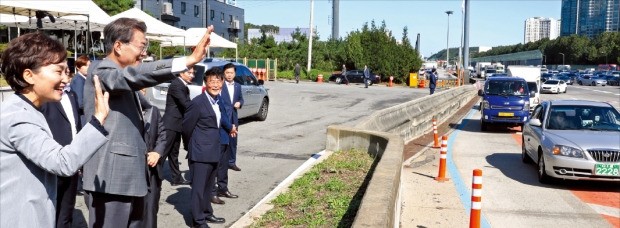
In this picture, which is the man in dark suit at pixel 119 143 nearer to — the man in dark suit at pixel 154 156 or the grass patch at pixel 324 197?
the man in dark suit at pixel 154 156

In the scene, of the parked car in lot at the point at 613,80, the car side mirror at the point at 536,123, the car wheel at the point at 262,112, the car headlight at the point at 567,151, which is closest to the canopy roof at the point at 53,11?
the car wheel at the point at 262,112

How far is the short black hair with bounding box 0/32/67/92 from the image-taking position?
260 centimetres

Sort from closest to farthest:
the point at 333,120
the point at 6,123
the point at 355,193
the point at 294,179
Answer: the point at 6,123 < the point at 355,193 < the point at 294,179 < the point at 333,120

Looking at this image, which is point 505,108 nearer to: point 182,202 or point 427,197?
point 427,197

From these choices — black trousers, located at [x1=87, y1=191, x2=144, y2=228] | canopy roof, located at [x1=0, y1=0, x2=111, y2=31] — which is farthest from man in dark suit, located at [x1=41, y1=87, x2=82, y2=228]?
canopy roof, located at [x1=0, y1=0, x2=111, y2=31]

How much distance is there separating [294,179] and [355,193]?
50.4 inches

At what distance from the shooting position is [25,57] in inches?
102

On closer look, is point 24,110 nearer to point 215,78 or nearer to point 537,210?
A: point 215,78

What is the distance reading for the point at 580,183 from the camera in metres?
10.3

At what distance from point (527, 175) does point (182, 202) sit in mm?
6770

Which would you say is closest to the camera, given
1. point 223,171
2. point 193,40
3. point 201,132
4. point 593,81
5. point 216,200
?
point 201,132

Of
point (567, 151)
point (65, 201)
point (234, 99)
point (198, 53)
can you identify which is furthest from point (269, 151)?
point (198, 53)

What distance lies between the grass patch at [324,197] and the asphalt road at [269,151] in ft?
2.05

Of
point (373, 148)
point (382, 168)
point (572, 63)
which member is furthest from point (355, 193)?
point (572, 63)
